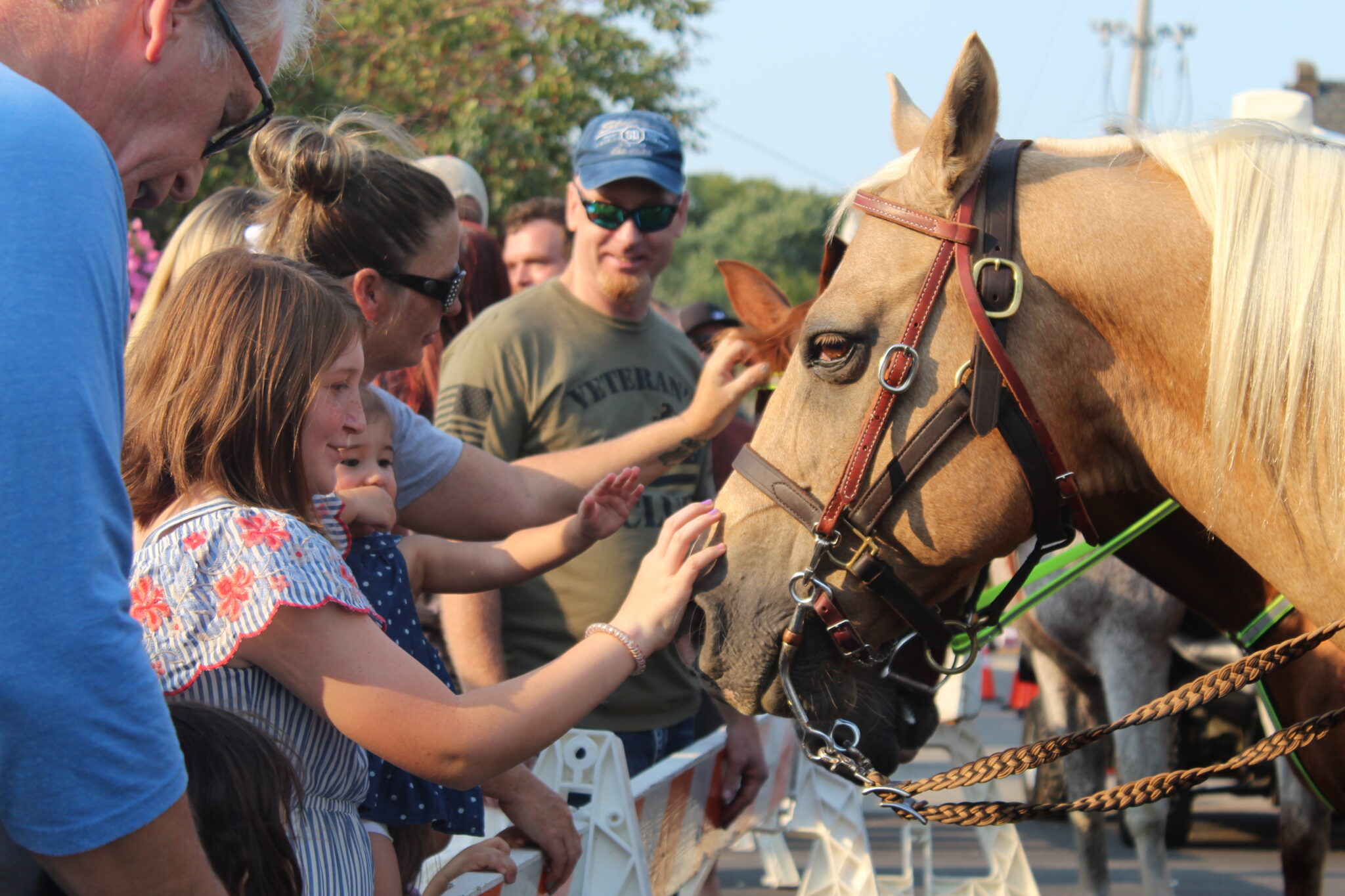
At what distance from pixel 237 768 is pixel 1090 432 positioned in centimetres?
140

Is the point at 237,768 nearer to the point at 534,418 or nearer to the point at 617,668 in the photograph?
the point at 617,668

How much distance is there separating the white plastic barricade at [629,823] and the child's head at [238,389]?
0.78 metres

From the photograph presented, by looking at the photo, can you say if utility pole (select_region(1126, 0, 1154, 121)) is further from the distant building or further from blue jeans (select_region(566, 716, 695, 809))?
blue jeans (select_region(566, 716, 695, 809))

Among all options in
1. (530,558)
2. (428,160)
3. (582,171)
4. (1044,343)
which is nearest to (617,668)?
(530,558)

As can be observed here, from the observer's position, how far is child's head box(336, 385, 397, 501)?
1.97 metres

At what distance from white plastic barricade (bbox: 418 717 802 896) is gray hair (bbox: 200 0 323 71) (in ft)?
4.22

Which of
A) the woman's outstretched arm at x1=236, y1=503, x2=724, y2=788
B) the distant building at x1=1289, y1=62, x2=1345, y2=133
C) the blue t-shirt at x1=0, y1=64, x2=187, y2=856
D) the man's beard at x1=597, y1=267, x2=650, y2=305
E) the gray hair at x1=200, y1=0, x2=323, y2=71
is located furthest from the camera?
the distant building at x1=1289, y1=62, x2=1345, y2=133

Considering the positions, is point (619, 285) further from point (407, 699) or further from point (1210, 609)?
point (407, 699)

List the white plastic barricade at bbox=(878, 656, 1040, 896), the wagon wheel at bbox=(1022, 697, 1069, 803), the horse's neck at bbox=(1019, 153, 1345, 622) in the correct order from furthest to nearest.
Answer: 1. the wagon wheel at bbox=(1022, 697, 1069, 803)
2. the white plastic barricade at bbox=(878, 656, 1040, 896)
3. the horse's neck at bbox=(1019, 153, 1345, 622)

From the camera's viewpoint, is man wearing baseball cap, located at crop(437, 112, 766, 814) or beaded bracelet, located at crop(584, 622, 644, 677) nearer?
beaded bracelet, located at crop(584, 622, 644, 677)

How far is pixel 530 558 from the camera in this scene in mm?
2143

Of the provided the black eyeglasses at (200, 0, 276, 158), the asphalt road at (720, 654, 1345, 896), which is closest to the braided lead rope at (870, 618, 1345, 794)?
the black eyeglasses at (200, 0, 276, 158)

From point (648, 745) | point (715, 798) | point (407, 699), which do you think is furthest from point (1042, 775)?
point (407, 699)

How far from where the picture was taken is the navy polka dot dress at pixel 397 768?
1.63 metres
